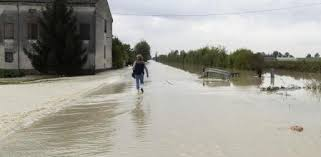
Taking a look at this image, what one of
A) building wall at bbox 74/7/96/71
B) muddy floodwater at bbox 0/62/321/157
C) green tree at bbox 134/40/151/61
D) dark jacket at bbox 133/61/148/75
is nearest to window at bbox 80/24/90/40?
building wall at bbox 74/7/96/71

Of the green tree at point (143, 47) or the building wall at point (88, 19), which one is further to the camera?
the green tree at point (143, 47)

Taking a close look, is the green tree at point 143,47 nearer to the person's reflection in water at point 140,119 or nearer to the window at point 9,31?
the window at point 9,31

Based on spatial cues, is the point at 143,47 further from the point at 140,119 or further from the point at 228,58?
the point at 140,119

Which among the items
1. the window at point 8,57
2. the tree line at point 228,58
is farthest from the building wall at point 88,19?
the tree line at point 228,58

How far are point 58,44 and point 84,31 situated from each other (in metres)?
5.62

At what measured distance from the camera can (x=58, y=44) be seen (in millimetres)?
45375

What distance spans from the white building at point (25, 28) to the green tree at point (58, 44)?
2958 millimetres

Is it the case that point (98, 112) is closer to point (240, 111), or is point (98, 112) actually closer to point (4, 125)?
→ point (4, 125)

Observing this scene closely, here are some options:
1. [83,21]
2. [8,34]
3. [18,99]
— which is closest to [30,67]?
[8,34]

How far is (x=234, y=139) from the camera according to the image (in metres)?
10.4

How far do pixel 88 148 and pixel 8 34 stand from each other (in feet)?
145

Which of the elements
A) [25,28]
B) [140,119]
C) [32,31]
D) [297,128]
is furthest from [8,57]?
[297,128]

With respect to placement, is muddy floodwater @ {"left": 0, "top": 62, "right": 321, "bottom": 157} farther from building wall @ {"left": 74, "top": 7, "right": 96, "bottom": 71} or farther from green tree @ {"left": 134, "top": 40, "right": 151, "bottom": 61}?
green tree @ {"left": 134, "top": 40, "right": 151, "bottom": 61}

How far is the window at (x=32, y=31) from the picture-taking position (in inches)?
1992
